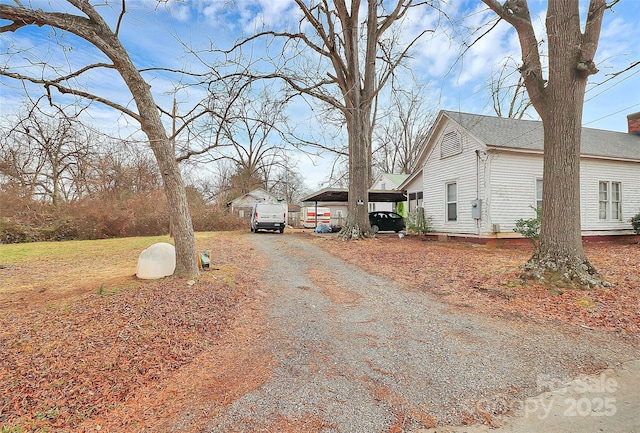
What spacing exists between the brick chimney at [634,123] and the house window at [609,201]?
6.40 meters

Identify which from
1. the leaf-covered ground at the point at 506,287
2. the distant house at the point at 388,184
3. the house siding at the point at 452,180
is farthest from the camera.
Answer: the distant house at the point at 388,184

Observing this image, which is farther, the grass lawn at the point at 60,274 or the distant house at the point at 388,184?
the distant house at the point at 388,184

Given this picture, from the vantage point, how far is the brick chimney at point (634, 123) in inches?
656

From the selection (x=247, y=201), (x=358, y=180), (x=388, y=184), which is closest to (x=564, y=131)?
(x=358, y=180)

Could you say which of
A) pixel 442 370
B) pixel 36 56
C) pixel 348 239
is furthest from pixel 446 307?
pixel 348 239

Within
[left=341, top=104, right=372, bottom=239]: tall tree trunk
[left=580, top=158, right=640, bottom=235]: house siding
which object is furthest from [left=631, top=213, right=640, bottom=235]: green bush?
[left=341, top=104, right=372, bottom=239]: tall tree trunk

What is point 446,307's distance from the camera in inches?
193

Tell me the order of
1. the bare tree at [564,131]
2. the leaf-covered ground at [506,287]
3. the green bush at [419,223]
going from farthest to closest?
the green bush at [419,223], the bare tree at [564,131], the leaf-covered ground at [506,287]

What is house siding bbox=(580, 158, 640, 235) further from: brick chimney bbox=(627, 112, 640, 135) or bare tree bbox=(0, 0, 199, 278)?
bare tree bbox=(0, 0, 199, 278)

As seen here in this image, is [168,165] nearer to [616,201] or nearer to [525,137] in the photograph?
[525,137]

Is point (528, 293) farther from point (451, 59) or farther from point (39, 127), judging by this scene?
point (39, 127)

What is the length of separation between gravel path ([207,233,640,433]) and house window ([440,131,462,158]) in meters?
9.63

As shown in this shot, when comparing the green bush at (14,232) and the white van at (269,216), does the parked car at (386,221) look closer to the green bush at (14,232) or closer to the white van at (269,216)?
the white van at (269,216)

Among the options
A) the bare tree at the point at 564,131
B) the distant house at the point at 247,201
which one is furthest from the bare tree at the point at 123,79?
the distant house at the point at 247,201
